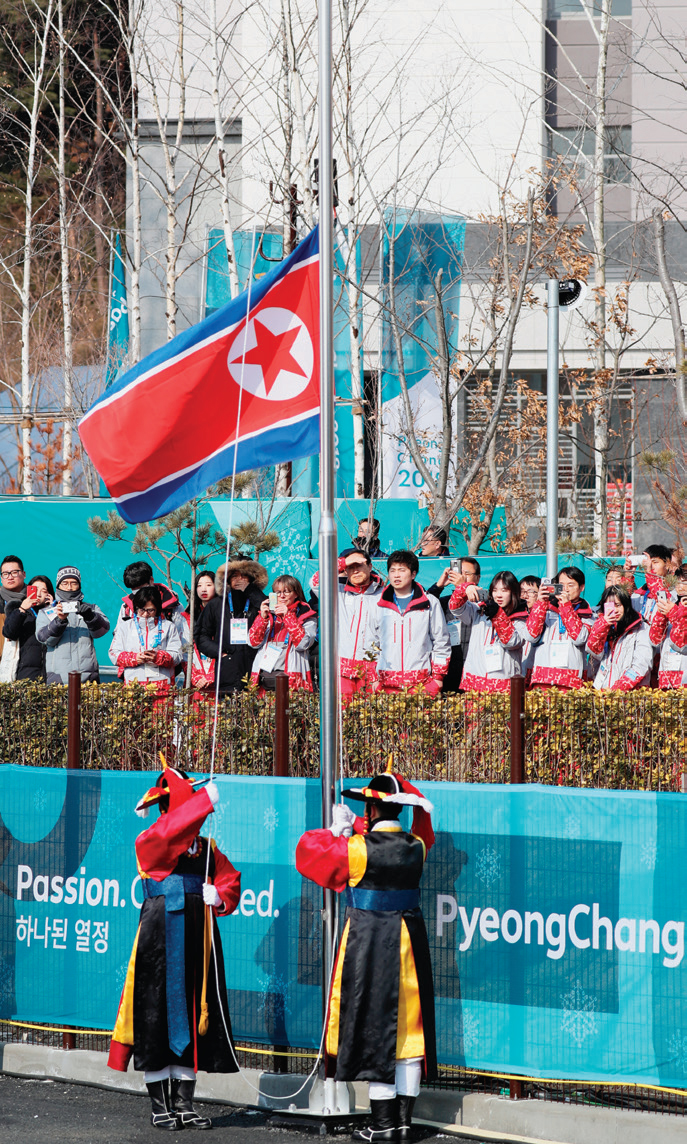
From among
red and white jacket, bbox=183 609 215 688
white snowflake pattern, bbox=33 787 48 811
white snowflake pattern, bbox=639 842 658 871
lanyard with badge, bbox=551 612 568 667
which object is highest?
lanyard with badge, bbox=551 612 568 667

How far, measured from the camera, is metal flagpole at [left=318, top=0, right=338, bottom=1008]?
5.77 metres

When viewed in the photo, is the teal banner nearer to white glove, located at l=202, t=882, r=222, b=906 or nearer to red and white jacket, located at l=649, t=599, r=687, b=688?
white glove, located at l=202, t=882, r=222, b=906

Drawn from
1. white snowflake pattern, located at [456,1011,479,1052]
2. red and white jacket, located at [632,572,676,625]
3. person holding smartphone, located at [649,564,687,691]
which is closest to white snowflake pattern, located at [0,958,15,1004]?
white snowflake pattern, located at [456,1011,479,1052]

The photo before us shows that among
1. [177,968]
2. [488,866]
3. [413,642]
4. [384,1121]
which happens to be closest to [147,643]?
[413,642]

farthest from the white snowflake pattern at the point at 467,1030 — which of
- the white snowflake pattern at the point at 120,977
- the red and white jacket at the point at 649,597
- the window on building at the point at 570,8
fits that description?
the window on building at the point at 570,8

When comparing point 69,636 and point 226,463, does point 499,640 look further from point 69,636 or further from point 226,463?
point 226,463

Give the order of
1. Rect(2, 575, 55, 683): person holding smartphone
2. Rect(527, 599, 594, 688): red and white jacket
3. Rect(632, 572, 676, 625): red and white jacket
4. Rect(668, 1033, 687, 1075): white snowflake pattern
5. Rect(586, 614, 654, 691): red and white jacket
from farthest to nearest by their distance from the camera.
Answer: Rect(2, 575, 55, 683): person holding smartphone → Rect(632, 572, 676, 625): red and white jacket → Rect(527, 599, 594, 688): red and white jacket → Rect(586, 614, 654, 691): red and white jacket → Rect(668, 1033, 687, 1075): white snowflake pattern

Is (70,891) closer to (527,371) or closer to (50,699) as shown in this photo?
(50,699)

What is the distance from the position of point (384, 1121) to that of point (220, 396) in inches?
126

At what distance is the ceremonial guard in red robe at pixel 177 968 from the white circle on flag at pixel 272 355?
1801 millimetres

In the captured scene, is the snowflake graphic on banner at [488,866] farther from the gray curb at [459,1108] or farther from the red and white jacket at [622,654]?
the red and white jacket at [622,654]

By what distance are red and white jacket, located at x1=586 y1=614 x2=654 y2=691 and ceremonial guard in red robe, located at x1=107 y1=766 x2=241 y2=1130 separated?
4.02 m

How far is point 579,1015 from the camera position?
5629 mm

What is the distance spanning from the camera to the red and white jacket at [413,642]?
932cm
